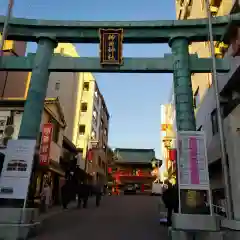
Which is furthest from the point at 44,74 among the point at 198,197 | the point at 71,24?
the point at 198,197

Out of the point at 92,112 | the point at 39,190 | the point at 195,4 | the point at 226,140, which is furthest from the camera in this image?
the point at 92,112

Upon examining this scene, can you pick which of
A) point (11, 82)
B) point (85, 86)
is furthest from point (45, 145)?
point (85, 86)

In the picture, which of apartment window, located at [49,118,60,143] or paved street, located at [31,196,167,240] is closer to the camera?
paved street, located at [31,196,167,240]

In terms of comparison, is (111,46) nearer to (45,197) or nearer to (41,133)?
(41,133)

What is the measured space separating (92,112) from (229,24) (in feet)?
108

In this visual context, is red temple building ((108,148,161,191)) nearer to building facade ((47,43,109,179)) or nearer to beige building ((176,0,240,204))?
building facade ((47,43,109,179))

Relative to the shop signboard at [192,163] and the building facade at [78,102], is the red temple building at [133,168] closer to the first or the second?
the building facade at [78,102]

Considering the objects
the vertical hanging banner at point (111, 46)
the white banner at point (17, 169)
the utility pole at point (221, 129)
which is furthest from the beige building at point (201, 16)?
the white banner at point (17, 169)

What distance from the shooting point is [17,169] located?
33.9 ft

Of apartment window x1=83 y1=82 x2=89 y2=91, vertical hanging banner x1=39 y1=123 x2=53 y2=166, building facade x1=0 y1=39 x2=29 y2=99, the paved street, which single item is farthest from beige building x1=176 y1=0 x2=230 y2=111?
apartment window x1=83 y1=82 x2=89 y2=91

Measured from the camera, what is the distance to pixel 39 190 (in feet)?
61.7

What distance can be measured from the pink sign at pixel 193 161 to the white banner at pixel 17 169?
19.4 feet

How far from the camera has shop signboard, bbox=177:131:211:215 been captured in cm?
975

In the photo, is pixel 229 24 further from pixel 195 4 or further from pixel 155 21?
pixel 195 4
